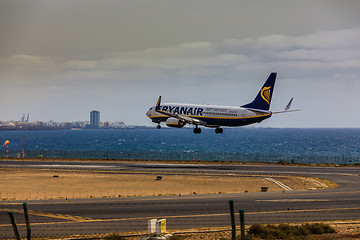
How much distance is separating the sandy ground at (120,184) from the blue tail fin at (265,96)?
1897 cm

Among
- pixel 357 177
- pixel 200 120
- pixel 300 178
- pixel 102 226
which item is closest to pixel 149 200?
pixel 102 226

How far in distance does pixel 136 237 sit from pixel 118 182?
38639mm

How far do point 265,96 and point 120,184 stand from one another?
34769mm

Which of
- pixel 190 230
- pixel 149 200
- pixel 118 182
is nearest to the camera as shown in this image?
pixel 190 230

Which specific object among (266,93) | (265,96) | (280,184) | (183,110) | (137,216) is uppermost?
(266,93)

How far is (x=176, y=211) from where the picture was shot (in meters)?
40.0

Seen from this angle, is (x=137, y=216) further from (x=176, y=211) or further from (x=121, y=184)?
(x=121, y=184)

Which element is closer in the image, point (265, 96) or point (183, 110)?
point (265, 96)

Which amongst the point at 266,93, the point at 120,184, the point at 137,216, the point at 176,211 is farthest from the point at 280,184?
the point at 137,216

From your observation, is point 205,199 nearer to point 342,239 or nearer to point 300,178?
point 342,239

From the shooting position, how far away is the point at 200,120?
301ft

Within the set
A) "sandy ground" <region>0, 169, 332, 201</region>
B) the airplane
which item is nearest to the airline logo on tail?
the airplane

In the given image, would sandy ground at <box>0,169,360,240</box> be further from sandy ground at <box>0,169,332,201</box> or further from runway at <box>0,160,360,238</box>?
runway at <box>0,160,360,238</box>

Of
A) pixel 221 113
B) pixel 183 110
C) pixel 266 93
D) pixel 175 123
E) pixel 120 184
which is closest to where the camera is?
pixel 120 184
